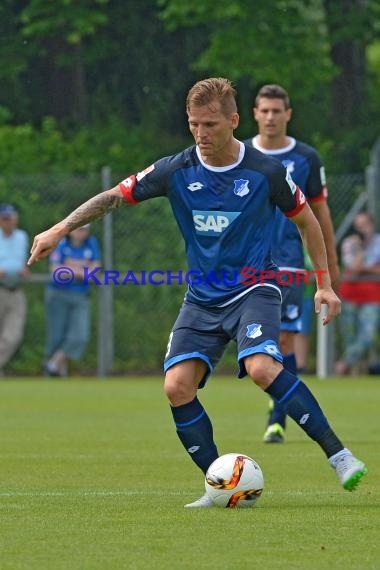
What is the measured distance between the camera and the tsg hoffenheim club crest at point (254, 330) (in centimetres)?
→ 761

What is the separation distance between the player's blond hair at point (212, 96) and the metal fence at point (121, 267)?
45.1 ft

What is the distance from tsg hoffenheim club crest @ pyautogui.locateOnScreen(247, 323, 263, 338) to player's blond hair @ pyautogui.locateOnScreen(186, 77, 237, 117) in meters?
1.07

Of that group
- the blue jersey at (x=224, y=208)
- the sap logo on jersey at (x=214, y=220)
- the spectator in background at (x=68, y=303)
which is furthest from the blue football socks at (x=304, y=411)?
the spectator in background at (x=68, y=303)

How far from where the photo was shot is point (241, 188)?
308 inches

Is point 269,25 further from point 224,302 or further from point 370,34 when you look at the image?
point 224,302

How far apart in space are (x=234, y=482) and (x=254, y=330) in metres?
0.78

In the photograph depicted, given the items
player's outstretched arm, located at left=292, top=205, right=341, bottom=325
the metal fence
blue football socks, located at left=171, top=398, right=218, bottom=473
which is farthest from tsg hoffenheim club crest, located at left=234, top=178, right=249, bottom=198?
the metal fence

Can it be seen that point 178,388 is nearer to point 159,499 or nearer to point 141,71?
point 159,499

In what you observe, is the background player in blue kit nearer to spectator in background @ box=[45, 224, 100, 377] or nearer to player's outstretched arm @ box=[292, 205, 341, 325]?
player's outstretched arm @ box=[292, 205, 341, 325]

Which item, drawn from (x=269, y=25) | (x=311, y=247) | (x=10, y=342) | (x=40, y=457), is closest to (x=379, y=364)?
(x=10, y=342)

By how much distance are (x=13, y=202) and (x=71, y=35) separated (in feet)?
12.9

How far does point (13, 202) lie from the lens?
21484 millimetres

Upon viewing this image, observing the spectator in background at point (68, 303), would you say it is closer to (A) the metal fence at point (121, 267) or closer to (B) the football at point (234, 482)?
(A) the metal fence at point (121, 267)

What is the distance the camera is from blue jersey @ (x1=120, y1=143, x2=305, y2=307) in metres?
7.82
